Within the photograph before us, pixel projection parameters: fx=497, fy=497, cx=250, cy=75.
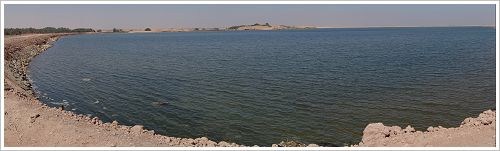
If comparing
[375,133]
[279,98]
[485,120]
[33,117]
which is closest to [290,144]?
[375,133]

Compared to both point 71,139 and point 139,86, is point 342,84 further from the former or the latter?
point 71,139

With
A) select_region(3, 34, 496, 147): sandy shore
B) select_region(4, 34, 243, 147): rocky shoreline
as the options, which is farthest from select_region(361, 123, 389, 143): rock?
select_region(4, 34, 243, 147): rocky shoreline

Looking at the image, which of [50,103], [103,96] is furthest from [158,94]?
[50,103]

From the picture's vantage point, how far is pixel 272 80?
3147 centimetres

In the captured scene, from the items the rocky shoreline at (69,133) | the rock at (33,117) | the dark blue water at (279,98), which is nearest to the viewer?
the rocky shoreline at (69,133)

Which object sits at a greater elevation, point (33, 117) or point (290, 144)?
point (33, 117)

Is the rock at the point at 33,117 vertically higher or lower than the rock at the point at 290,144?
higher

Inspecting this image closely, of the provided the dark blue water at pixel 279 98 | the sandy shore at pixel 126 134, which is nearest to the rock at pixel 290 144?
the sandy shore at pixel 126 134

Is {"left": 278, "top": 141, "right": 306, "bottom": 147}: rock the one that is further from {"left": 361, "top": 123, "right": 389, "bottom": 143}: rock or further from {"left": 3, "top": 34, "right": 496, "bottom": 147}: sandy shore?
{"left": 361, "top": 123, "right": 389, "bottom": 143}: rock

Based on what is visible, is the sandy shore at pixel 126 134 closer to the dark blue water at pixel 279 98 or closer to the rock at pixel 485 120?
the rock at pixel 485 120

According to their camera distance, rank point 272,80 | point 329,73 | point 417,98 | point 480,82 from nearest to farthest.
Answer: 1. point 417,98
2. point 480,82
3. point 272,80
4. point 329,73

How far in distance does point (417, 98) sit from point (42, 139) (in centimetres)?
1680

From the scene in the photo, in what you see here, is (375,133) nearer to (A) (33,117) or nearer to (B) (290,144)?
(B) (290,144)

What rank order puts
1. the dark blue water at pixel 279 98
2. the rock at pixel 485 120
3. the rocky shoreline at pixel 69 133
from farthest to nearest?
the dark blue water at pixel 279 98, the rocky shoreline at pixel 69 133, the rock at pixel 485 120
